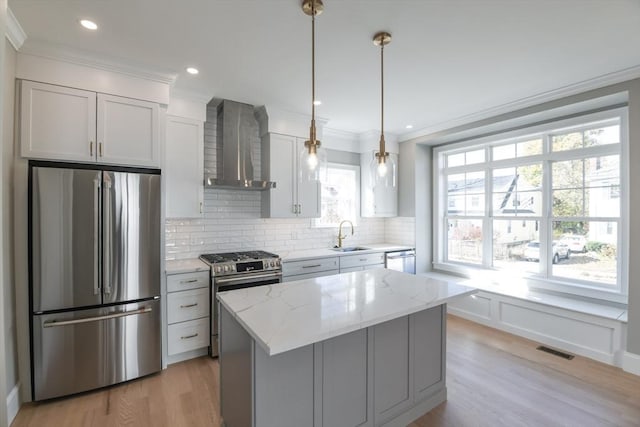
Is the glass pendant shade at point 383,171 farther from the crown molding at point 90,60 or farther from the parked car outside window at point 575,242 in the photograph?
the parked car outside window at point 575,242

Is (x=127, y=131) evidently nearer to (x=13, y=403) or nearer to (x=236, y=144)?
(x=236, y=144)

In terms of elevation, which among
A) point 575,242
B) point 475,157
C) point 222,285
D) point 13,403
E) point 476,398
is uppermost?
point 475,157

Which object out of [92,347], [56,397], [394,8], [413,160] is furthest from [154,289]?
[413,160]

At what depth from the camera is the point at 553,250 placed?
381 cm

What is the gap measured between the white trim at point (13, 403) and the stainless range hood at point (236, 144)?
2.33 meters

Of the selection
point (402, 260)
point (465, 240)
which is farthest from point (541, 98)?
point (402, 260)

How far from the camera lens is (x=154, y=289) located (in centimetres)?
286

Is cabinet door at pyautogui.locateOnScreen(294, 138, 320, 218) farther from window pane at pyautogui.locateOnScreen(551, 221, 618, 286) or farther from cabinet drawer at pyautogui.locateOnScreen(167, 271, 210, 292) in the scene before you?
window pane at pyautogui.locateOnScreen(551, 221, 618, 286)

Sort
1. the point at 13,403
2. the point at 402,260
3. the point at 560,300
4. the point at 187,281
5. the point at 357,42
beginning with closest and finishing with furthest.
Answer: the point at 13,403 < the point at 357,42 < the point at 187,281 < the point at 560,300 < the point at 402,260

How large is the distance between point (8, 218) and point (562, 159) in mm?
5310

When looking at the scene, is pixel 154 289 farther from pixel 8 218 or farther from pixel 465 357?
pixel 465 357

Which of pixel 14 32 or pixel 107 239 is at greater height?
pixel 14 32

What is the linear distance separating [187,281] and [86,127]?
5.17 ft

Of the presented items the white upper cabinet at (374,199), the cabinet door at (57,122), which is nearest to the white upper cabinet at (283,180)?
the white upper cabinet at (374,199)
